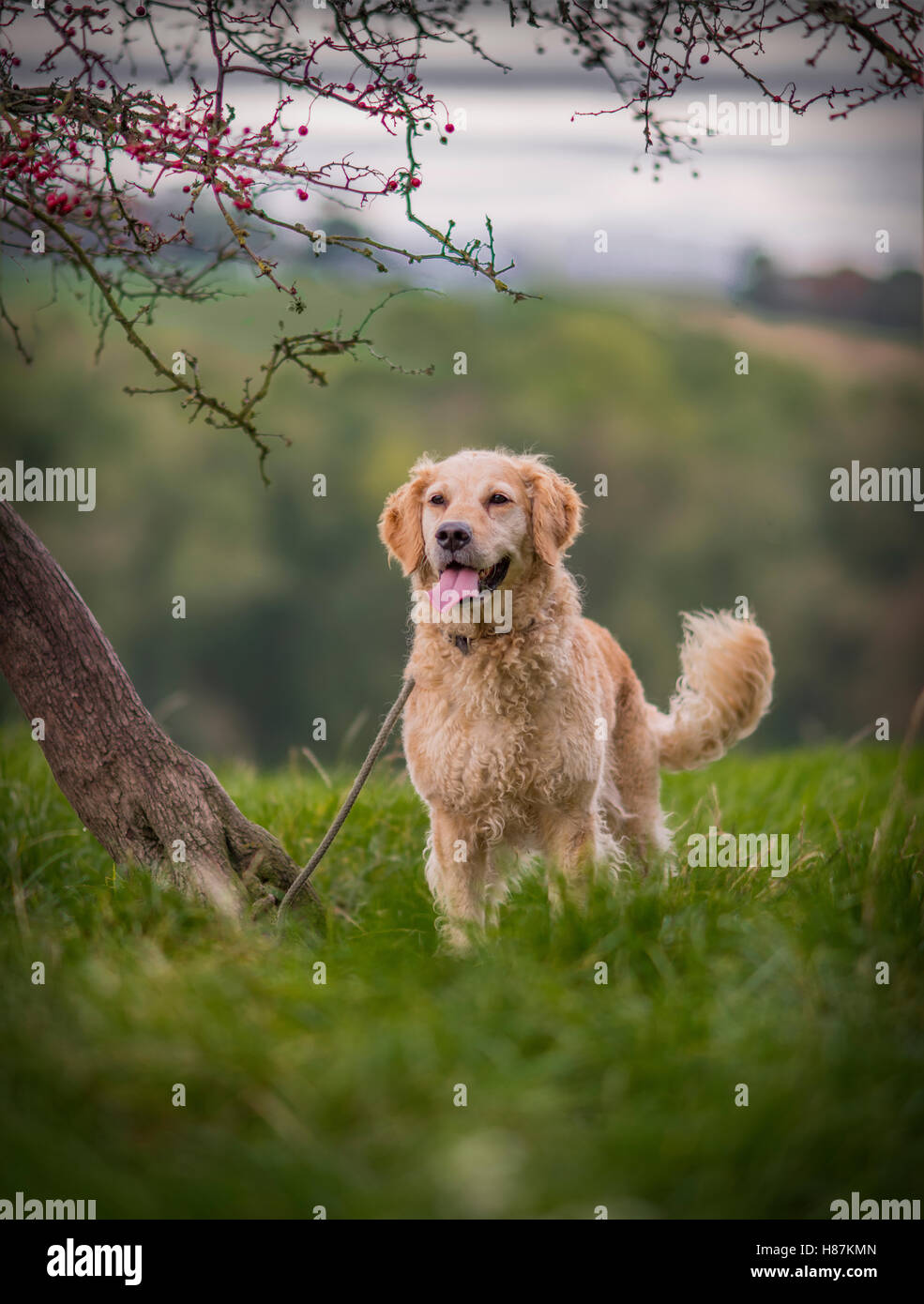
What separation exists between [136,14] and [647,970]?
334 centimetres

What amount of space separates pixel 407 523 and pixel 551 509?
55 centimetres

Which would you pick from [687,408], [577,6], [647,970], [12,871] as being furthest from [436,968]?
[687,408]

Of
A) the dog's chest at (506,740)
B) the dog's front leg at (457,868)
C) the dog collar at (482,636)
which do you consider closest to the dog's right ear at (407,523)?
the dog collar at (482,636)

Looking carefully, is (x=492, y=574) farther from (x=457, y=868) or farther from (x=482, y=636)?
(x=457, y=868)

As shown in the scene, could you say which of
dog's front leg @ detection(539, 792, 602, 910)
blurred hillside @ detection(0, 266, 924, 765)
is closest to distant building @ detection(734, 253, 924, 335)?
blurred hillside @ detection(0, 266, 924, 765)

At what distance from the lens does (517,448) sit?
1295 centimetres

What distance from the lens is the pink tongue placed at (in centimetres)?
355

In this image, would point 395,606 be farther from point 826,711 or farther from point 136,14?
point 136,14

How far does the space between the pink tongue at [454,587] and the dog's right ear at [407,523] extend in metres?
0.27

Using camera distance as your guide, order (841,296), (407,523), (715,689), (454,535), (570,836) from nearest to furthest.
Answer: (454,535)
(570,836)
(407,523)
(715,689)
(841,296)

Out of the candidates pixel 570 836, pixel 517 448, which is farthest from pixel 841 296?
pixel 570 836

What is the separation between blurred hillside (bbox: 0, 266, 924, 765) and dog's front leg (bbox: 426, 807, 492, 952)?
8.45 m

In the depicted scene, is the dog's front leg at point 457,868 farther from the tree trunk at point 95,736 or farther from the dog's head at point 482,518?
the dog's head at point 482,518

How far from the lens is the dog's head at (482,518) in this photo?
3.54 m
